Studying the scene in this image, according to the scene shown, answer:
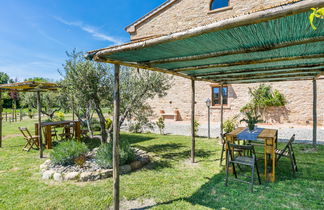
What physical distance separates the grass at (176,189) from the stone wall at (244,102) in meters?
6.93

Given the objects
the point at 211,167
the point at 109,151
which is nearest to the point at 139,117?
the point at 109,151

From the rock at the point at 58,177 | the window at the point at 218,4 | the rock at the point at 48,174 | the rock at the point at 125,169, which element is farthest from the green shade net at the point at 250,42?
the window at the point at 218,4

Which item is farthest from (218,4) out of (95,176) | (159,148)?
(95,176)

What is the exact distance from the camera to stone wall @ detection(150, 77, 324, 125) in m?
10.8

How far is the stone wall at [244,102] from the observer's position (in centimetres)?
1080

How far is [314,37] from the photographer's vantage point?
2.18 meters

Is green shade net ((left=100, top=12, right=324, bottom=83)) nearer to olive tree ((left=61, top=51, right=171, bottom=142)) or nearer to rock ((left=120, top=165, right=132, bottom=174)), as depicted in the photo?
olive tree ((left=61, top=51, right=171, bottom=142))

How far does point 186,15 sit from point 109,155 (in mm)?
12536

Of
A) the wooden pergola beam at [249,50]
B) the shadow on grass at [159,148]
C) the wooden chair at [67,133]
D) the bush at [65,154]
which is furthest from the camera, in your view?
the wooden chair at [67,133]

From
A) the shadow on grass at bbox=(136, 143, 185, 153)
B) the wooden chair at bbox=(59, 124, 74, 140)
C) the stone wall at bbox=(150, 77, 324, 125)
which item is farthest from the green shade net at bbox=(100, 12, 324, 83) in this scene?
the stone wall at bbox=(150, 77, 324, 125)

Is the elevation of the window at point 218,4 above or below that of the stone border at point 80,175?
above

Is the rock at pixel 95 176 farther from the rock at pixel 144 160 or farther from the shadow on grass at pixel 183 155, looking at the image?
the shadow on grass at pixel 183 155

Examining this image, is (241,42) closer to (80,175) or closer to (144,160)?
(144,160)

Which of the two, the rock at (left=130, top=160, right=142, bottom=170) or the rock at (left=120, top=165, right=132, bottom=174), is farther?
the rock at (left=130, top=160, right=142, bottom=170)
